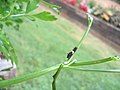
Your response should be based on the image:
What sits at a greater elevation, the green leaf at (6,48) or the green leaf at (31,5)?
the green leaf at (31,5)

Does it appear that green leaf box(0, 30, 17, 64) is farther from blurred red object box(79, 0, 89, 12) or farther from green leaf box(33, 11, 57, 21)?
blurred red object box(79, 0, 89, 12)

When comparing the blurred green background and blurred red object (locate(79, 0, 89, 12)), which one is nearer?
the blurred green background

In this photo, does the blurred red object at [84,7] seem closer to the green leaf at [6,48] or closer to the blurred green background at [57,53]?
the blurred green background at [57,53]

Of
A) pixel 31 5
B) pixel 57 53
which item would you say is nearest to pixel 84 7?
pixel 57 53

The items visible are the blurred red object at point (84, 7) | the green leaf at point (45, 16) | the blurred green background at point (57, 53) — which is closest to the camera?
the green leaf at point (45, 16)

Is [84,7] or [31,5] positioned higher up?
[31,5]

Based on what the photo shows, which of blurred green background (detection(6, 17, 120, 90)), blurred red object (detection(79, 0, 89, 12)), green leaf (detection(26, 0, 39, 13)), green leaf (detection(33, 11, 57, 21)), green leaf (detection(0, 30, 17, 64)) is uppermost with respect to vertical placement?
green leaf (detection(26, 0, 39, 13))

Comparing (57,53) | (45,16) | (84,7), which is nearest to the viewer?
(45,16)

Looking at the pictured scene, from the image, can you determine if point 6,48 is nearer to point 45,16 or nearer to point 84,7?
point 45,16

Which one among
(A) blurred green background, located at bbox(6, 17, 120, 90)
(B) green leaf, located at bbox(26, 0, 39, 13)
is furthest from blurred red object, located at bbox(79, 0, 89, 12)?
(B) green leaf, located at bbox(26, 0, 39, 13)

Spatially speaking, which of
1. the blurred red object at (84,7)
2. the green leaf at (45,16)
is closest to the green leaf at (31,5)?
the green leaf at (45,16)

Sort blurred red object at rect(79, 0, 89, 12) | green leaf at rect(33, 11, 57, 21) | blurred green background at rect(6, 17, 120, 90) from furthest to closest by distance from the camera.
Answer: blurred red object at rect(79, 0, 89, 12) → blurred green background at rect(6, 17, 120, 90) → green leaf at rect(33, 11, 57, 21)

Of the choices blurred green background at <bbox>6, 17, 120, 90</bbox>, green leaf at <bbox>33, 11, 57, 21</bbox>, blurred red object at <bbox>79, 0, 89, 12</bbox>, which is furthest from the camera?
blurred red object at <bbox>79, 0, 89, 12</bbox>
